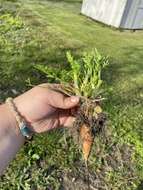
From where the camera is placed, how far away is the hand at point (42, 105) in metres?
2.23

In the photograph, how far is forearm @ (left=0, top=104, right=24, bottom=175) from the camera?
2094 mm

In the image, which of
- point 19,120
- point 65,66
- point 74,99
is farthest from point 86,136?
point 65,66

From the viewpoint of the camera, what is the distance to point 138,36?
8102mm

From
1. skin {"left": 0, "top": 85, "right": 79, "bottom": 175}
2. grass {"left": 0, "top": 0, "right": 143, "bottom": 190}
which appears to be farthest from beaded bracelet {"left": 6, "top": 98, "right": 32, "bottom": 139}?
grass {"left": 0, "top": 0, "right": 143, "bottom": 190}

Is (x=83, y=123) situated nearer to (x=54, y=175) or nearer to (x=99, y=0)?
(x=54, y=175)

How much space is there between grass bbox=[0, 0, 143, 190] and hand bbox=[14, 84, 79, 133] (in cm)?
51

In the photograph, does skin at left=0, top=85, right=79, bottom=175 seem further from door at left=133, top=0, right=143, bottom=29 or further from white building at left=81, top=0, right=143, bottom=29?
door at left=133, top=0, right=143, bottom=29

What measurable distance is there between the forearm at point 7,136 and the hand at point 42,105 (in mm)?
94

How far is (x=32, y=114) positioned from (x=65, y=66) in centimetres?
316

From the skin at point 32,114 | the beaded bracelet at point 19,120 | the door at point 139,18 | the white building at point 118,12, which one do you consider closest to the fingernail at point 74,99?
the skin at point 32,114

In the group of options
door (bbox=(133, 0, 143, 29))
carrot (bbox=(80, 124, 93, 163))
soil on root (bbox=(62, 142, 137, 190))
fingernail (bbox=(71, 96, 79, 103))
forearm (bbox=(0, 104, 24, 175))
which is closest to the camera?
forearm (bbox=(0, 104, 24, 175))

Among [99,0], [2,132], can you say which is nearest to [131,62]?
[99,0]

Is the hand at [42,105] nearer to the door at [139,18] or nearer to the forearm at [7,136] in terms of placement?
the forearm at [7,136]

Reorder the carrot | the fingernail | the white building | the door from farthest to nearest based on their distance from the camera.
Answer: the door < the white building < the carrot < the fingernail
